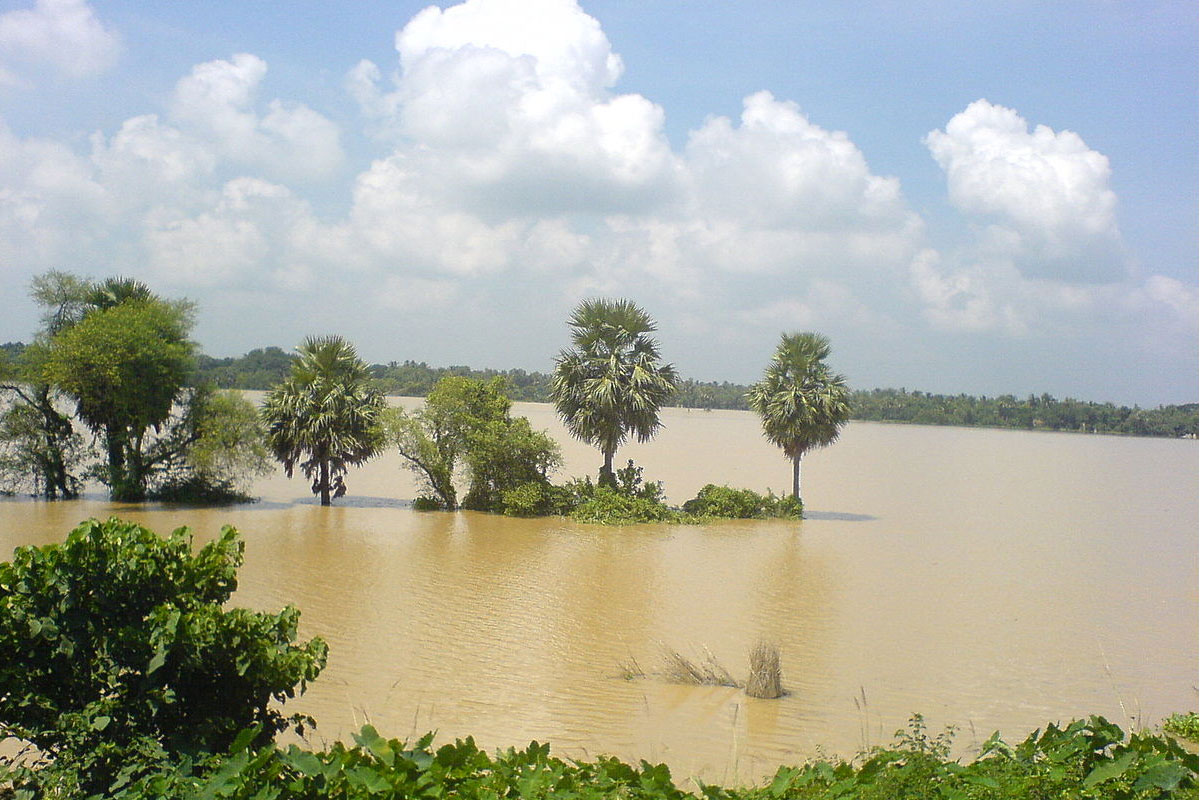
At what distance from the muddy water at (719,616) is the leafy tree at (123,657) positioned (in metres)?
2.48

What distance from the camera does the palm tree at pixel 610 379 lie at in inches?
1130

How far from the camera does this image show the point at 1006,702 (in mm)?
11492

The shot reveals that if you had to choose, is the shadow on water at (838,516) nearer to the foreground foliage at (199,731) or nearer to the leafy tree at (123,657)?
the foreground foliage at (199,731)

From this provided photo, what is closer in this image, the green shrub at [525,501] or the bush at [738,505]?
the green shrub at [525,501]

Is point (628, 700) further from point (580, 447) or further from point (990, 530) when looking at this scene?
point (580, 447)

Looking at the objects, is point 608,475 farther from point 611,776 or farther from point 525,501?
point 611,776

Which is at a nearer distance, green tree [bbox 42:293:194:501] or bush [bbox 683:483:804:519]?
green tree [bbox 42:293:194:501]

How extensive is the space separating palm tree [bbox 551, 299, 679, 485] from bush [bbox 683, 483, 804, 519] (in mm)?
2598

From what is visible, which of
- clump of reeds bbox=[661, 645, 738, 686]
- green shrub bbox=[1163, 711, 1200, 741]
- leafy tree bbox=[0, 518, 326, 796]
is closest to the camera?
leafy tree bbox=[0, 518, 326, 796]

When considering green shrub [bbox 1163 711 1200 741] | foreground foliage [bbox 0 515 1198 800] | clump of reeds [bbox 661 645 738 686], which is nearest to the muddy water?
clump of reeds [bbox 661 645 738 686]

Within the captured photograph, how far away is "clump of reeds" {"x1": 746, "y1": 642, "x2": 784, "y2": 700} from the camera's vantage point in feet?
35.2

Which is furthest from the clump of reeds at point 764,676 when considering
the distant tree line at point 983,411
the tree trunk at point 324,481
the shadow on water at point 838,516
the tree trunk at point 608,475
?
the distant tree line at point 983,411

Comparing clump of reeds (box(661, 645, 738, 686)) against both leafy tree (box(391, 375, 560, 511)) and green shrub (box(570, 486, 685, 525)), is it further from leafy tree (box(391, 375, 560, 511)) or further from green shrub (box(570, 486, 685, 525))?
leafy tree (box(391, 375, 560, 511))

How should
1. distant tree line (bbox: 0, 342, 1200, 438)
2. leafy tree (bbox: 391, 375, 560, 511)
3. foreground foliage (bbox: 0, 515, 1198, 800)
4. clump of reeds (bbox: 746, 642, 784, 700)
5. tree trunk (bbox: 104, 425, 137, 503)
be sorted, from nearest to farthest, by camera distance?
foreground foliage (bbox: 0, 515, 1198, 800)
clump of reeds (bbox: 746, 642, 784, 700)
tree trunk (bbox: 104, 425, 137, 503)
leafy tree (bbox: 391, 375, 560, 511)
distant tree line (bbox: 0, 342, 1200, 438)
